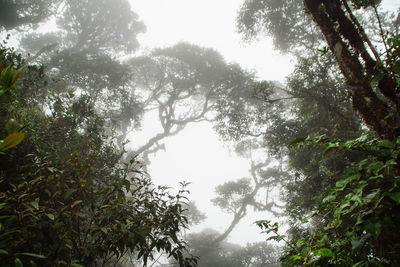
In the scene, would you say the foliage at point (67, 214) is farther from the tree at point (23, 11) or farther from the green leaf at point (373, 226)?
the tree at point (23, 11)

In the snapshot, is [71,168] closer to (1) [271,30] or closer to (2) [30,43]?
(1) [271,30]

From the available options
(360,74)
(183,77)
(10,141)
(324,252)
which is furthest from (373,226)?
(183,77)

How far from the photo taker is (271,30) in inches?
549

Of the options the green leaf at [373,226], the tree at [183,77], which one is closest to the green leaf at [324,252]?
Result: the green leaf at [373,226]

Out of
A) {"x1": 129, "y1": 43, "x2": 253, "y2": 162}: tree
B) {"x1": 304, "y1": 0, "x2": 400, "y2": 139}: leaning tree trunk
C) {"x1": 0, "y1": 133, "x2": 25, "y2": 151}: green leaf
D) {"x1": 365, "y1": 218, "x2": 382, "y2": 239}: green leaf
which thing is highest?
{"x1": 129, "y1": 43, "x2": 253, "y2": 162}: tree

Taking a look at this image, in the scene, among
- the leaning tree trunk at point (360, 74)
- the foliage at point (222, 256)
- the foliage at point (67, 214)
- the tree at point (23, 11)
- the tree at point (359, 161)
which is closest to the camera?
the tree at point (359, 161)

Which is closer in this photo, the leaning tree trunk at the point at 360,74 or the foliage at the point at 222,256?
the leaning tree trunk at the point at 360,74

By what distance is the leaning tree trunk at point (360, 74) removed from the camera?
1.93m

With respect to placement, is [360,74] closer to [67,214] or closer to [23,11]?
[67,214]

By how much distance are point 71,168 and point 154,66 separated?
18.6m

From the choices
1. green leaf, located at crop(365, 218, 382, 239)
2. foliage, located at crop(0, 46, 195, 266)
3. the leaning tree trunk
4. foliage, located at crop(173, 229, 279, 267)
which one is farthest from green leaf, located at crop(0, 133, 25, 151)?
foliage, located at crop(173, 229, 279, 267)

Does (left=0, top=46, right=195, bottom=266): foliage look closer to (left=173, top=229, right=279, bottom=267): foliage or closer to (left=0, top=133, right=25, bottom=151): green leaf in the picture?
(left=0, top=133, right=25, bottom=151): green leaf

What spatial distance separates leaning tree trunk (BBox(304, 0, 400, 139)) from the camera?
1932mm

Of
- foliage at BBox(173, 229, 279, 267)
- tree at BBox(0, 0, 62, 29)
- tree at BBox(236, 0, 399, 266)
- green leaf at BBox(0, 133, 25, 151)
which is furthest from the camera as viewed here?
foliage at BBox(173, 229, 279, 267)
